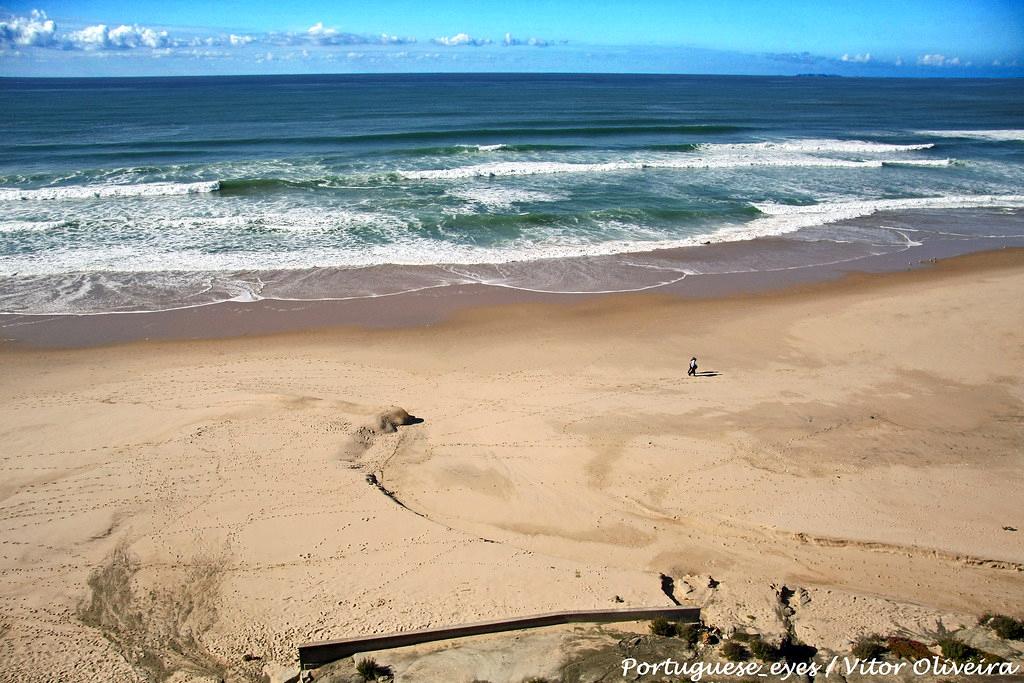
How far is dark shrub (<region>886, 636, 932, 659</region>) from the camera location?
6.36m

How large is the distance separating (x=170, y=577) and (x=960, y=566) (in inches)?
377

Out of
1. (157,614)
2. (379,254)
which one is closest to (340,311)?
(379,254)

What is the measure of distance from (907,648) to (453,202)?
76.3 ft

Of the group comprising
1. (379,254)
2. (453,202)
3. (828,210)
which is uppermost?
(828,210)

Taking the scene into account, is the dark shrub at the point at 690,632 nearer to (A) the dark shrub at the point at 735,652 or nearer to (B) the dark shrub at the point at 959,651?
(A) the dark shrub at the point at 735,652

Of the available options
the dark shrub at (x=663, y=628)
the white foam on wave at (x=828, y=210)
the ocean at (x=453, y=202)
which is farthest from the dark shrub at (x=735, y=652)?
the white foam on wave at (x=828, y=210)

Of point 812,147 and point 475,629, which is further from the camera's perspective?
point 812,147

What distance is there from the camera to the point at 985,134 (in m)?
49.1

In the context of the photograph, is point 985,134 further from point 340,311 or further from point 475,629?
point 475,629

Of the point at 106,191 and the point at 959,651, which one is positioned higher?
the point at 106,191

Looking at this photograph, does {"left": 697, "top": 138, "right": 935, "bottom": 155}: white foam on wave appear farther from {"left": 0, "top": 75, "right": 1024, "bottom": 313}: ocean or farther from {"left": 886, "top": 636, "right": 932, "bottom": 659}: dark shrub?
{"left": 886, "top": 636, "right": 932, "bottom": 659}: dark shrub

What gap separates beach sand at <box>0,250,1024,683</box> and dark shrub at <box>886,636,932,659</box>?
1.11 feet

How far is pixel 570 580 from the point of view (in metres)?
7.74

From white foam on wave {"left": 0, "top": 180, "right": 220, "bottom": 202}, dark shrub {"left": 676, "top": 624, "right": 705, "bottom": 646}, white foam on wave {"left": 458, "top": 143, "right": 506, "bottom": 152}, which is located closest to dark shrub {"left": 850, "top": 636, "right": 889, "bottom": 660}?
dark shrub {"left": 676, "top": 624, "right": 705, "bottom": 646}
